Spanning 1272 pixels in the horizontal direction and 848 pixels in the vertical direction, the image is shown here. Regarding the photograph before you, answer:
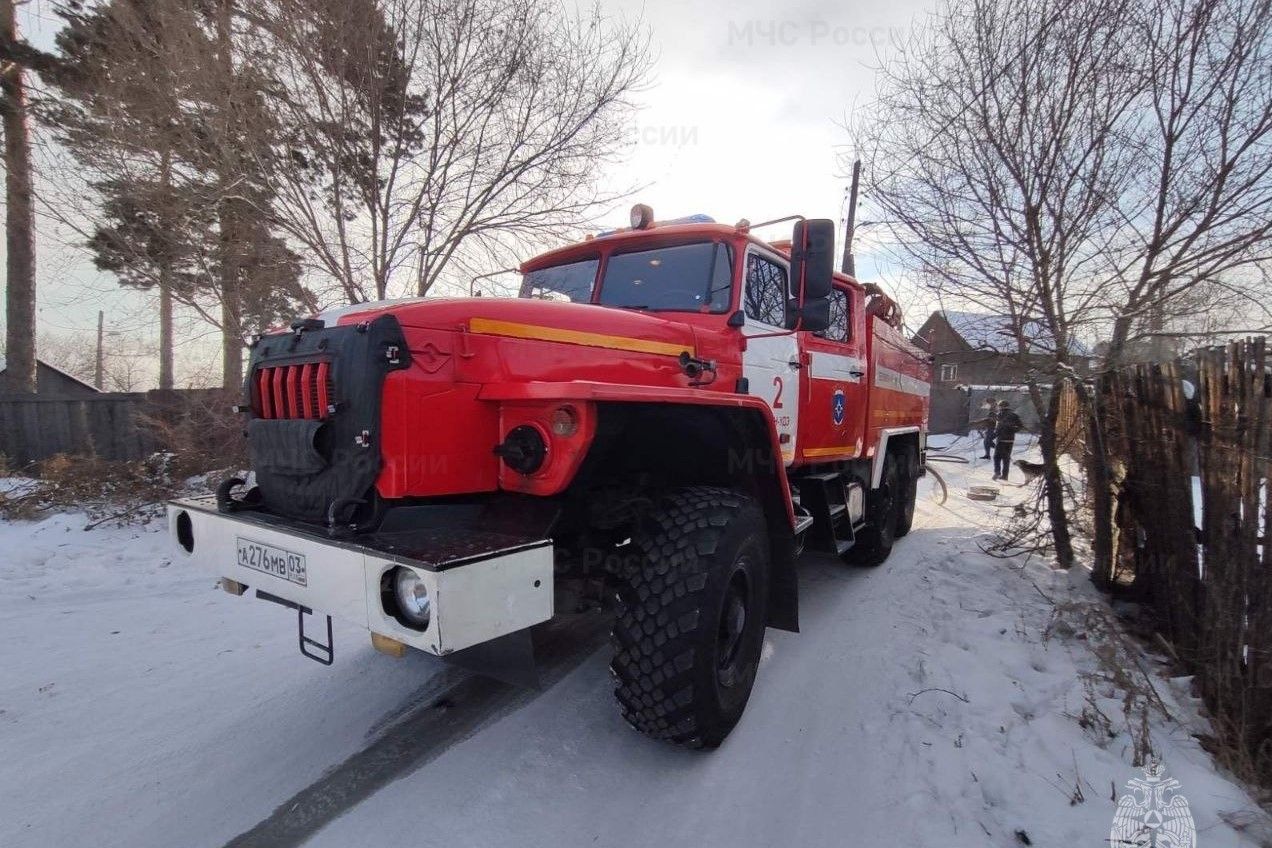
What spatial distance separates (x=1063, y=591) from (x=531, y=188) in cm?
721

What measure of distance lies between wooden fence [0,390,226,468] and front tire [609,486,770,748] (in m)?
8.81

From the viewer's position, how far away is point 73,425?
8.73 meters

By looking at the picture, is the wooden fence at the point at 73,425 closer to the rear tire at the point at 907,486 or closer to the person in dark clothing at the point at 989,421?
the rear tire at the point at 907,486

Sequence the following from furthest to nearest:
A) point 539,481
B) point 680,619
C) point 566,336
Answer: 1. point 566,336
2. point 680,619
3. point 539,481

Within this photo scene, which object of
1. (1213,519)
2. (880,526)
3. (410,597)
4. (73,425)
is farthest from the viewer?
(73,425)

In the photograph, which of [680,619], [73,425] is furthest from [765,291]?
[73,425]

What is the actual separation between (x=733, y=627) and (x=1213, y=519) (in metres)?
2.53

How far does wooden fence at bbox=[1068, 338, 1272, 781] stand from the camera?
277cm

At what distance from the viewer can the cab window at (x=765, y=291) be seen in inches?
135

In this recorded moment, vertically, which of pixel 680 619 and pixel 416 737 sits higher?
pixel 680 619

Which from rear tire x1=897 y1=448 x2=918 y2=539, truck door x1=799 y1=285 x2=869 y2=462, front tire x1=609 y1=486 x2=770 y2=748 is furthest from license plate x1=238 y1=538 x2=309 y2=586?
rear tire x1=897 y1=448 x2=918 y2=539

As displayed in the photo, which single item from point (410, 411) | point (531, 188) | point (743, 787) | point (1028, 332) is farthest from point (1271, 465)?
point (531, 188)

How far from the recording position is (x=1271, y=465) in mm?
2795

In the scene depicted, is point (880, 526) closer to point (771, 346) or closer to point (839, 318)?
point (839, 318)
